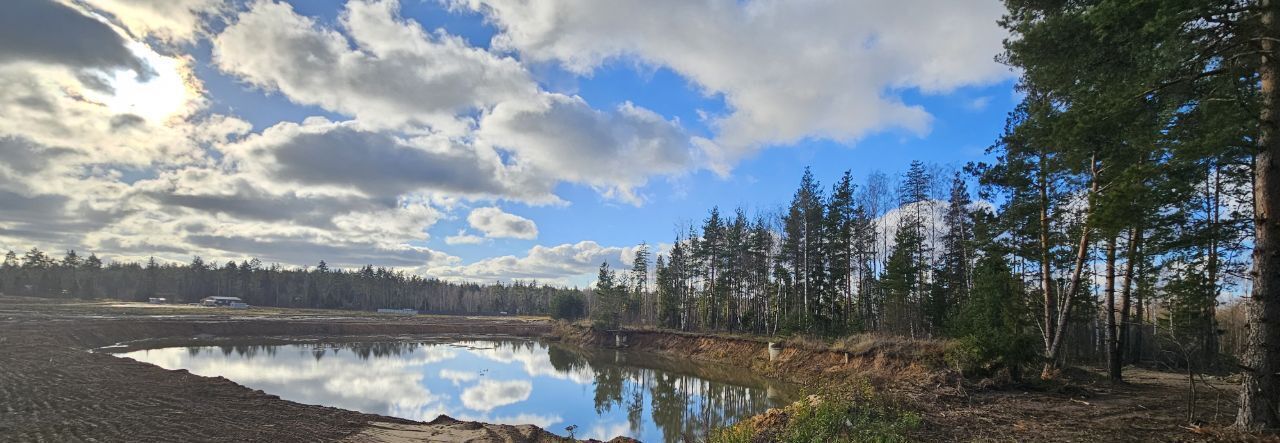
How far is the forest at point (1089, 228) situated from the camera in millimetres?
6855

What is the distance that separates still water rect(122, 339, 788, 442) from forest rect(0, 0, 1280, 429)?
881 centimetres

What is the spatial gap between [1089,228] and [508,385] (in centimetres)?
2409

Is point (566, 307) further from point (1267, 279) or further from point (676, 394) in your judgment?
point (1267, 279)

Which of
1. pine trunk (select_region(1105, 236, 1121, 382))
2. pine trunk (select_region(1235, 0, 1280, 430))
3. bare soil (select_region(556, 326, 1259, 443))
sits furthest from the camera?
pine trunk (select_region(1105, 236, 1121, 382))

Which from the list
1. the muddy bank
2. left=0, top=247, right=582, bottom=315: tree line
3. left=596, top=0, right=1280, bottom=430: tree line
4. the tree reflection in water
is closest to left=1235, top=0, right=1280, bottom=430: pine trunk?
left=596, top=0, right=1280, bottom=430: tree line

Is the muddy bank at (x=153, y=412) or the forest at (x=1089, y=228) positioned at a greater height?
the forest at (x=1089, y=228)

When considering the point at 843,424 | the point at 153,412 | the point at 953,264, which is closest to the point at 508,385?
the point at 153,412

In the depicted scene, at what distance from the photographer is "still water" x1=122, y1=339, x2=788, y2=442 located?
18.7m

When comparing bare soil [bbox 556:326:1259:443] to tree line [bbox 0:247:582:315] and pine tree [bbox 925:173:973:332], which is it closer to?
pine tree [bbox 925:173:973:332]

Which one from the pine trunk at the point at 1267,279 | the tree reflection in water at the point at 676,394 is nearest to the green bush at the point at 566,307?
the tree reflection in water at the point at 676,394

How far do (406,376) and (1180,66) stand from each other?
3028 cm

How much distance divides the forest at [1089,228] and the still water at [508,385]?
28.9 feet

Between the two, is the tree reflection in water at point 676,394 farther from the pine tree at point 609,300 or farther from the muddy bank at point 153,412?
the pine tree at point 609,300

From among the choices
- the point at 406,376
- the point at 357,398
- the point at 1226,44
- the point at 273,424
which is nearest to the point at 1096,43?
the point at 1226,44
